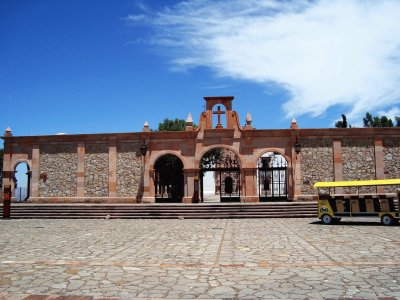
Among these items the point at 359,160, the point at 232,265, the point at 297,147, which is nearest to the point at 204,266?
the point at 232,265

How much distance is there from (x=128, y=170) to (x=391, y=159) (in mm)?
17239

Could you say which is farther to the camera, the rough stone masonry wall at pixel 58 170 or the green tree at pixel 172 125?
the green tree at pixel 172 125

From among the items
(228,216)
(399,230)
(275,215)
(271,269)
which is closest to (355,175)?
(275,215)

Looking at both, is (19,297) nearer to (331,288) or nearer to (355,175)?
(331,288)

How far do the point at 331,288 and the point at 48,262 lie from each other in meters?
5.92

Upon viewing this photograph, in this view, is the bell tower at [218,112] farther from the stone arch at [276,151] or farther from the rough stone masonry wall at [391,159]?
the rough stone masonry wall at [391,159]

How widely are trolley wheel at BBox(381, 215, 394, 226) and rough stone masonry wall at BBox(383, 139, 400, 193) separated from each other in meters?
9.52

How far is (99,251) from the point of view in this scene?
9.98 m

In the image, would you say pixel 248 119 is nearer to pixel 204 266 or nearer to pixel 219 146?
pixel 219 146

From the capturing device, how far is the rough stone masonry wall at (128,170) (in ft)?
84.3

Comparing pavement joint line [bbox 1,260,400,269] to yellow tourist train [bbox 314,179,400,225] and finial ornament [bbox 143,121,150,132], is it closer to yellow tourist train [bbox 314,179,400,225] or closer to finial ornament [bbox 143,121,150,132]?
yellow tourist train [bbox 314,179,400,225]

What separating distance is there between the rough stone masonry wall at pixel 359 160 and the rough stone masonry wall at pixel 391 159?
0.81 meters

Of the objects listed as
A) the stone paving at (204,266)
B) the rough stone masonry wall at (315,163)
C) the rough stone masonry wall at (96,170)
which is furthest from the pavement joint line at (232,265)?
the rough stone masonry wall at (96,170)

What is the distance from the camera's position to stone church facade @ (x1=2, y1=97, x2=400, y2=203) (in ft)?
81.5
